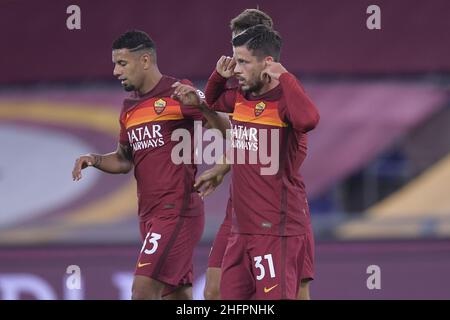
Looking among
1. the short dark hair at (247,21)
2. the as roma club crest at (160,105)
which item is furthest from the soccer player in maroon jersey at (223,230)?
the as roma club crest at (160,105)

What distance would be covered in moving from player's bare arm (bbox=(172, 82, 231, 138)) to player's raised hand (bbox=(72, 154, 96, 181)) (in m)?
0.65

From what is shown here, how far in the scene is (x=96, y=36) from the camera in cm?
1065

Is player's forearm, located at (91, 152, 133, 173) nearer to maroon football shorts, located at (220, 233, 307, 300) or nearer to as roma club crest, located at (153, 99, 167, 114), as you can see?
as roma club crest, located at (153, 99, 167, 114)

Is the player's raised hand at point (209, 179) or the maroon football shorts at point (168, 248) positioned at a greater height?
the player's raised hand at point (209, 179)

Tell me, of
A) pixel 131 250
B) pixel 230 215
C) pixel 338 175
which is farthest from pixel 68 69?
pixel 230 215

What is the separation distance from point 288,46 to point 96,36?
176 cm

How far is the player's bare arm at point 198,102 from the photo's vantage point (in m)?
6.49

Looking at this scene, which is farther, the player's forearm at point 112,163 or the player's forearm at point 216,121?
the player's forearm at point 112,163

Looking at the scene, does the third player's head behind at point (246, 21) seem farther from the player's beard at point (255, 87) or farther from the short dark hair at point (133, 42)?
the player's beard at point (255, 87)

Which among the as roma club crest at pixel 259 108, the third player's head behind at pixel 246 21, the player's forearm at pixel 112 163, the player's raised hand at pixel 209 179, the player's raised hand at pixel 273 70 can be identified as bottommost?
the player's raised hand at pixel 209 179

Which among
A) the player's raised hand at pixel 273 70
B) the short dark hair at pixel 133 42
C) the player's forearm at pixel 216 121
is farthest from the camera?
the short dark hair at pixel 133 42

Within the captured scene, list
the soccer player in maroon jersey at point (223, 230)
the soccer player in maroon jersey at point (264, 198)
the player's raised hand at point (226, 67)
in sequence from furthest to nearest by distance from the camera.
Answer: the player's raised hand at point (226, 67) < the soccer player in maroon jersey at point (223, 230) < the soccer player in maroon jersey at point (264, 198)
